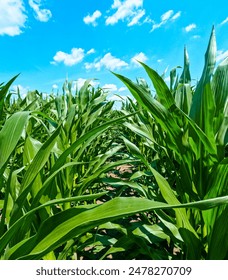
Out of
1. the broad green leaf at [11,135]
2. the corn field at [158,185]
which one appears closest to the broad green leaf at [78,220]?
the corn field at [158,185]

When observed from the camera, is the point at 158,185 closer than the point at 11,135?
No

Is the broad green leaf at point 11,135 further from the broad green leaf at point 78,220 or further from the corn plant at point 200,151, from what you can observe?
the corn plant at point 200,151

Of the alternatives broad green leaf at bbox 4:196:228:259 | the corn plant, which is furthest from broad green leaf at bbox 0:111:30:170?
the corn plant

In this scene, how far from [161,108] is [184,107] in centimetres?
26

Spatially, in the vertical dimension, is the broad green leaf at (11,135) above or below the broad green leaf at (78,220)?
above

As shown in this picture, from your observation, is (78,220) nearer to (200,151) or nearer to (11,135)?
(11,135)

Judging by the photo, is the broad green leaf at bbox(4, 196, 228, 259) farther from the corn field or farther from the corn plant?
the corn plant

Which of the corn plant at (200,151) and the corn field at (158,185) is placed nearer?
the corn field at (158,185)

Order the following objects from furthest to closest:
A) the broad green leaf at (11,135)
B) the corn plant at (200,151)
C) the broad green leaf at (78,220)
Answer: the corn plant at (200,151), the broad green leaf at (11,135), the broad green leaf at (78,220)

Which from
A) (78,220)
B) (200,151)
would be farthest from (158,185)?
(78,220)
